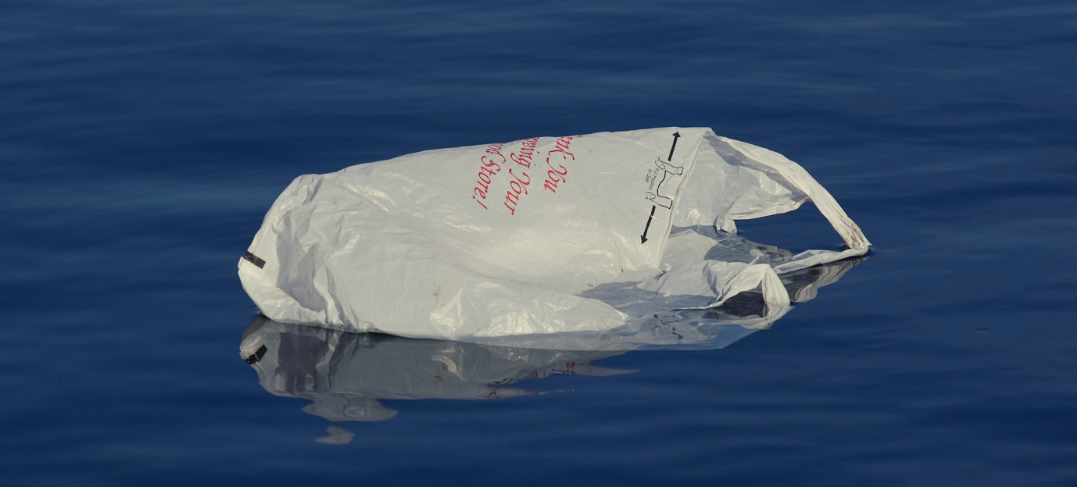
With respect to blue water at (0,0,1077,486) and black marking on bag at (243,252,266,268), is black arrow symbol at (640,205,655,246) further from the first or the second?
black marking on bag at (243,252,266,268)

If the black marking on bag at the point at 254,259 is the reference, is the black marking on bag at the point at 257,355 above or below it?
below

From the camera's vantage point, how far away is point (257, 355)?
380 centimetres

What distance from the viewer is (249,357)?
12.4ft

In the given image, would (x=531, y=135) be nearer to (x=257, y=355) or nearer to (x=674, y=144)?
(x=674, y=144)

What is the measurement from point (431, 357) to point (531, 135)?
2285mm

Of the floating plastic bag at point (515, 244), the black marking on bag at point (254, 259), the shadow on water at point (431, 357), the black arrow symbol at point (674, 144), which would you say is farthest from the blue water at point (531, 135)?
the black arrow symbol at point (674, 144)

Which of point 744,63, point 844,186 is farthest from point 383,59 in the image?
point 844,186

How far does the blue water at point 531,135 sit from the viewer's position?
10.5ft

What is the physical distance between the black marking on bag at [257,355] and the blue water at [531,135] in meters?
0.04

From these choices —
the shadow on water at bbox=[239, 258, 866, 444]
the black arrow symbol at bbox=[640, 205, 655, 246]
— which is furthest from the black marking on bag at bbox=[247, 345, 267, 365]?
the black arrow symbol at bbox=[640, 205, 655, 246]

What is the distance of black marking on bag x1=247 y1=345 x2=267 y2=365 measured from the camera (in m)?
3.76

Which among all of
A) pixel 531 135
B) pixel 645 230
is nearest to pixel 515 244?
pixel 645 230

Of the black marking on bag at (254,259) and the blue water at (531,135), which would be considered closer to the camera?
the blue water at (531,135)

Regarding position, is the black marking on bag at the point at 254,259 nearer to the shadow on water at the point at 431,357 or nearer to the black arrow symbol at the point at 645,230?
the shadow on water at the point at 431,357
